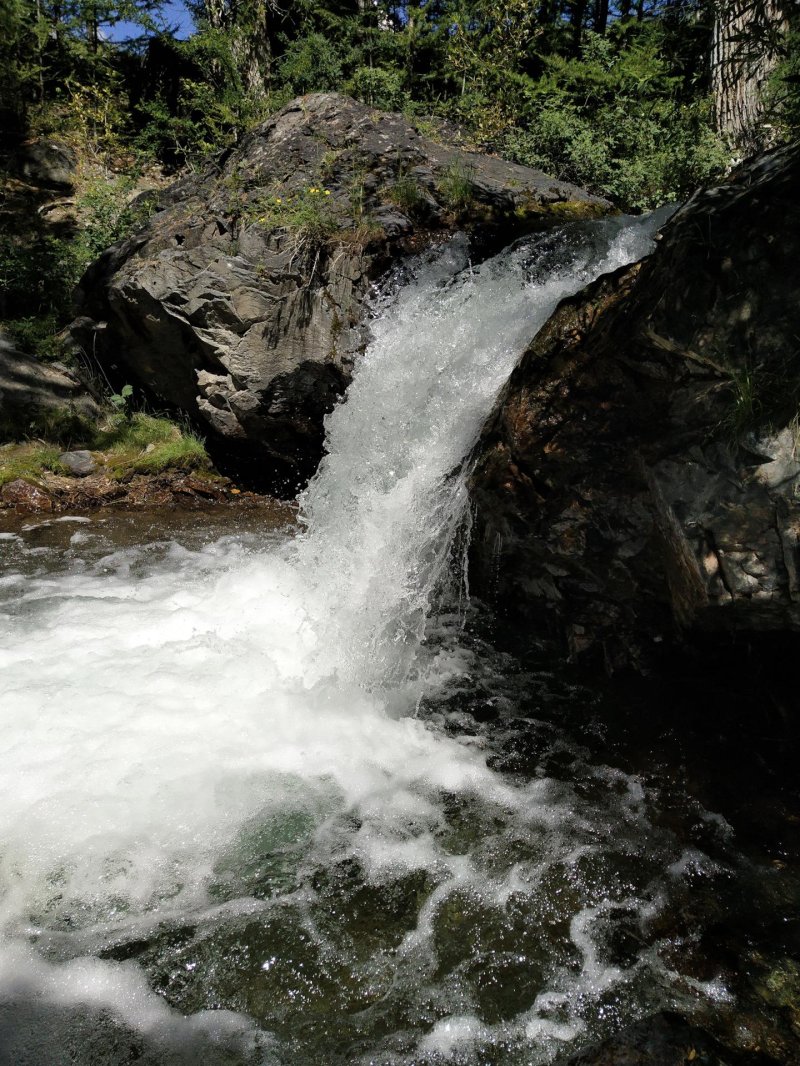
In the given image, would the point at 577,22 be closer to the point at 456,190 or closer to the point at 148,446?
the point at 456,190

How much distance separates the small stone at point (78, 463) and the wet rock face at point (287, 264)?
41.8 inches

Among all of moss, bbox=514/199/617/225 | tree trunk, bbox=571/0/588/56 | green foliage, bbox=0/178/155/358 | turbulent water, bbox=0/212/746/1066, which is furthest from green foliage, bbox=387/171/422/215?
tree trunk, bbox=571/0/588/56

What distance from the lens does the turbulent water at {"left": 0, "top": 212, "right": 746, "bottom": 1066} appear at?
2.06 meters

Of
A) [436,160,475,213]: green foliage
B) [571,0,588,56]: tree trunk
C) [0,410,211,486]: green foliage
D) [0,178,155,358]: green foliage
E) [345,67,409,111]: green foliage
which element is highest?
[571,0,588,56]: tree trunk

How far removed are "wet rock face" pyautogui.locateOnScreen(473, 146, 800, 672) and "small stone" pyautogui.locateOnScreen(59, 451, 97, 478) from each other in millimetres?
4495

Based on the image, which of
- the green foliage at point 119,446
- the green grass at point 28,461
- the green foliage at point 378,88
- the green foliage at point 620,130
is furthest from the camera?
the green foliage at point 378,88

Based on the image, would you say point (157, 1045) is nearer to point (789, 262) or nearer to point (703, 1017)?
point (703, 1017)

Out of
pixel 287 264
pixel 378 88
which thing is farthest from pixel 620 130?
pixel 287 264

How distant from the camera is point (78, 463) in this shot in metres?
6.73

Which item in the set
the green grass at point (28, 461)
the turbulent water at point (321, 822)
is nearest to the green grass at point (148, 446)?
the green grass at point (28, 461)

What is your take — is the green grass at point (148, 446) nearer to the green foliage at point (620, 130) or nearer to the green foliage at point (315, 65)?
the green foliage at point (620, 130)

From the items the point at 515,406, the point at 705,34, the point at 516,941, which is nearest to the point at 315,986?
the point at 516,941

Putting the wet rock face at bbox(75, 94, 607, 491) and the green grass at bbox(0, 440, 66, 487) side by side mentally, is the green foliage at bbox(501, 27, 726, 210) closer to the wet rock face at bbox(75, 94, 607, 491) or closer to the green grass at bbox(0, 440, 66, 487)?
the wet rock face at bbox(75, 94, 607, 491)

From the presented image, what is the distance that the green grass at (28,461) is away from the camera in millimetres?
6402
